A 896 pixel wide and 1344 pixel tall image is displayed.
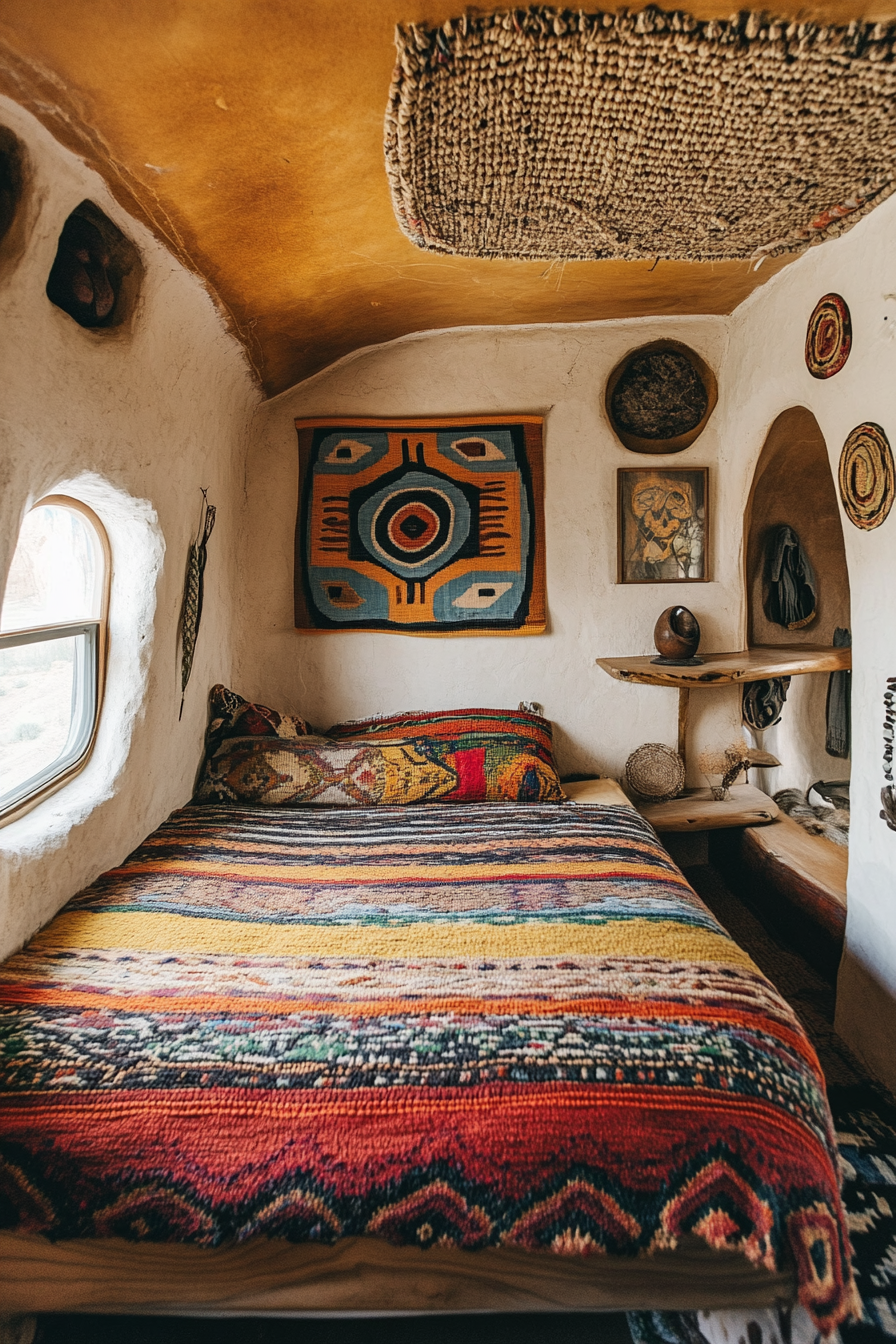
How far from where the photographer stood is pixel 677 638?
9.92 feet

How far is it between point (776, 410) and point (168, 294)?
217 centimetres

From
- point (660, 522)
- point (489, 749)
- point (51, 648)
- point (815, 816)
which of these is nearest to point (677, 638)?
point (660, 522)

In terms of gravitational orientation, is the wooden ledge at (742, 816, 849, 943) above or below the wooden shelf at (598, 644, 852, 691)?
below

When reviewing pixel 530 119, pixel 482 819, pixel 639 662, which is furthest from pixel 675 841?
pixel 530 119

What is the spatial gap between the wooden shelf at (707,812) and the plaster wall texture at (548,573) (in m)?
0.27

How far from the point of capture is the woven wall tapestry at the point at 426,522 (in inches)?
126

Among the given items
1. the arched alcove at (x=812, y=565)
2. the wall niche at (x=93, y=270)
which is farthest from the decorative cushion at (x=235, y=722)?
the arched alcove at (x=812, y=565)

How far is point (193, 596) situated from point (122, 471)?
0.66 metres

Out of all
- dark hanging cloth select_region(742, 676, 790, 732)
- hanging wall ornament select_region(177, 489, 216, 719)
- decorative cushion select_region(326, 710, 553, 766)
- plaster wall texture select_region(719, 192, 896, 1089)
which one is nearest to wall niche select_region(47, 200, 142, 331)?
hanging wall ornament select_region(177, 489, 216, 719)

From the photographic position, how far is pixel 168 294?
2092mm

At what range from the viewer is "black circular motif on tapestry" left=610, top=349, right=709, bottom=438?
10.4 ft

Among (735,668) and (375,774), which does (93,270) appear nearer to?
(375,774)

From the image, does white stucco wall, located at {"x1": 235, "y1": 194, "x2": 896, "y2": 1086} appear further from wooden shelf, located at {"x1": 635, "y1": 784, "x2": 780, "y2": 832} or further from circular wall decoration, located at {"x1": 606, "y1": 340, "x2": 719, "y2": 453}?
wooden shelf, located at {"x1": 635, "y1": 784, "x2": 780, "y2": 832}

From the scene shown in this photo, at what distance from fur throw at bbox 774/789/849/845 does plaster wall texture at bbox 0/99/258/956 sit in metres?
2.54
